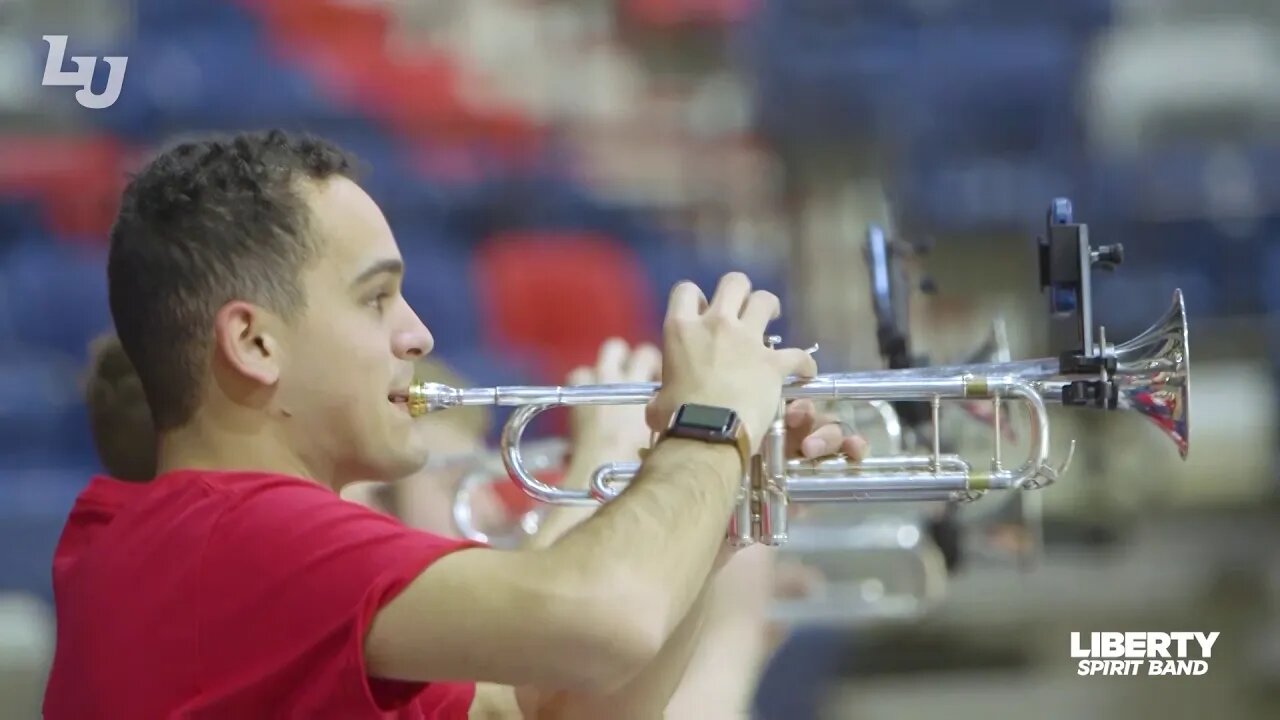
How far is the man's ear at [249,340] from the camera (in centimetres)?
125

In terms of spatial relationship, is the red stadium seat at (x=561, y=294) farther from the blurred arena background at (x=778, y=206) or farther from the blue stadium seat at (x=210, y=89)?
the blue stadium seat at (x=210, y=89)

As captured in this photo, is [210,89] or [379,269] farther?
[210,89]

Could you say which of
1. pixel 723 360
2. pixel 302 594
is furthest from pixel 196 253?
pixel 723 360

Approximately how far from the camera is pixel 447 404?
1428 millimetres

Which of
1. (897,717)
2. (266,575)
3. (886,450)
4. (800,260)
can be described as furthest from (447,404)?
→ (897,717)

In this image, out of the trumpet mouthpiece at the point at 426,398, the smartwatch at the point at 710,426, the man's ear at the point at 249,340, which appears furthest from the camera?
the trumpet mouthpiece at the point at 426,398

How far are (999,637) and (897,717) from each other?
9.5 inches

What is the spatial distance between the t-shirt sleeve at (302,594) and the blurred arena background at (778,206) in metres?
1.22

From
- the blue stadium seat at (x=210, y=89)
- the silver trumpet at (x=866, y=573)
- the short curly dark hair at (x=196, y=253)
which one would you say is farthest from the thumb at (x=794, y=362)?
the blue stadium seat at (x=210, y=89)

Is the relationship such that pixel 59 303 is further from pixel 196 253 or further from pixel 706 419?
pixel 706 419

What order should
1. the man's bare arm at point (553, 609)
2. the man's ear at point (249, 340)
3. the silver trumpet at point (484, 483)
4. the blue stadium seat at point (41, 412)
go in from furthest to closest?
the blue stadium seat at point (41, 412) < the silver trumpet at point (484, 483) < the man's ear at point (249, 340) < the man's bare arm at point (553, 609)

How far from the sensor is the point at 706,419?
44.6 inches

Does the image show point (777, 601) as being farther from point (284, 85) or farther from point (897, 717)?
point (284, 85)

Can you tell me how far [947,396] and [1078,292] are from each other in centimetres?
18
